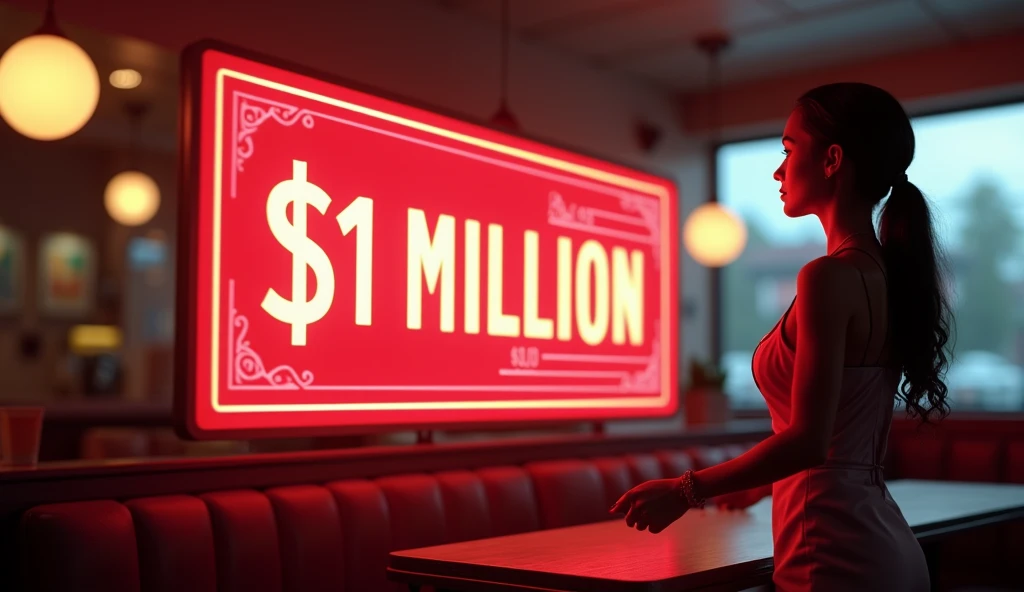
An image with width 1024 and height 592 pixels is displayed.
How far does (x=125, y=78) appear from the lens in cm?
596

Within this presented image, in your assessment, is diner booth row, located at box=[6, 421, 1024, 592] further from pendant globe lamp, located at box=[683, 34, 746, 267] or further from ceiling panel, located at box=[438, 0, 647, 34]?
ceiling panel, located at box=[438, 0, 647, 34]

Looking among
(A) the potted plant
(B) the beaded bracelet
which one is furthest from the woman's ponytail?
(A) the potted plant

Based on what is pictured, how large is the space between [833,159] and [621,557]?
33.3 inches

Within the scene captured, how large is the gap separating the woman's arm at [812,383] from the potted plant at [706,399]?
3.02 m

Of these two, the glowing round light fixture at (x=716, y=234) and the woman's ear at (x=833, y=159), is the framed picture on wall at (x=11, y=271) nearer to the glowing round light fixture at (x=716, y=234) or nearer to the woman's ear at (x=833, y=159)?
the glowing round light fixture at (x=716, y=234)

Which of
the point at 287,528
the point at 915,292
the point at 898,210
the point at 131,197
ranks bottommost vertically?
the point at 287,528

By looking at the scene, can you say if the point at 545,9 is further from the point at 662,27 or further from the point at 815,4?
the point at 815,4

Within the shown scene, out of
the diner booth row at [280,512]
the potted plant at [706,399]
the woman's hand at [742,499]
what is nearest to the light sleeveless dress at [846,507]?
the woman's hand at [742,499]

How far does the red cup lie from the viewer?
2225 millimetres

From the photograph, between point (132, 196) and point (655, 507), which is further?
point (132, 196)

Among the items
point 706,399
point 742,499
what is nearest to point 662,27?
point 706,399

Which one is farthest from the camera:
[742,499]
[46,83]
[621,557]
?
[46,83]

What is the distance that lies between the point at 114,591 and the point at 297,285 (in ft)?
2.94

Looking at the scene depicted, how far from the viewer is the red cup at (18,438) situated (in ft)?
7.30
